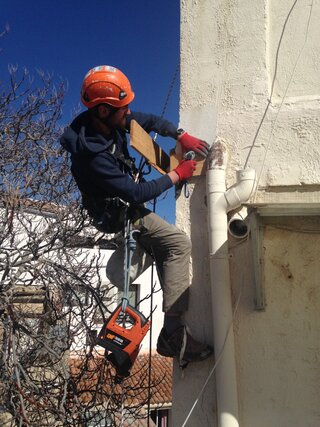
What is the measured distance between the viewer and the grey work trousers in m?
3.10

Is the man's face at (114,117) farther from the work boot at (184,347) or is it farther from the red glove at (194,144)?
the work boot at (184,347)

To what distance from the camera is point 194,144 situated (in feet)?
10.9

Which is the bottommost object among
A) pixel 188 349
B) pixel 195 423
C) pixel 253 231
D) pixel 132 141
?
pixel 195 423

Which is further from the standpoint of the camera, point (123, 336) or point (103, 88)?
point (103, 88)

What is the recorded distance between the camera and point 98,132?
3230mm

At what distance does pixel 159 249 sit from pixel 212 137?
96 centimetres

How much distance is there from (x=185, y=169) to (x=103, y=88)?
2.77 feet

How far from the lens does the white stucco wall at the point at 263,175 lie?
2812mm

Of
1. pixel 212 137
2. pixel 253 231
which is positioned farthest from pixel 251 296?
pixel 212 137

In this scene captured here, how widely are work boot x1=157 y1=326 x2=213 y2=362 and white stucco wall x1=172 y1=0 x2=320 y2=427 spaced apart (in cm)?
12

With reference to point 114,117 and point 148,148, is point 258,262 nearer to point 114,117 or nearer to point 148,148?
point 148,148

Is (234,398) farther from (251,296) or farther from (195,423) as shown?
(251,296)

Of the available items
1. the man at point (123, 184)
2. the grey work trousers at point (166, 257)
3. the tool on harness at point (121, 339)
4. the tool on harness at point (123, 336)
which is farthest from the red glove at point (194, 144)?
the tool on harness at point (121, 339)

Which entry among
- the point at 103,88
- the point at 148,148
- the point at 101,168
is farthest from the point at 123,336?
the point at 103,88
